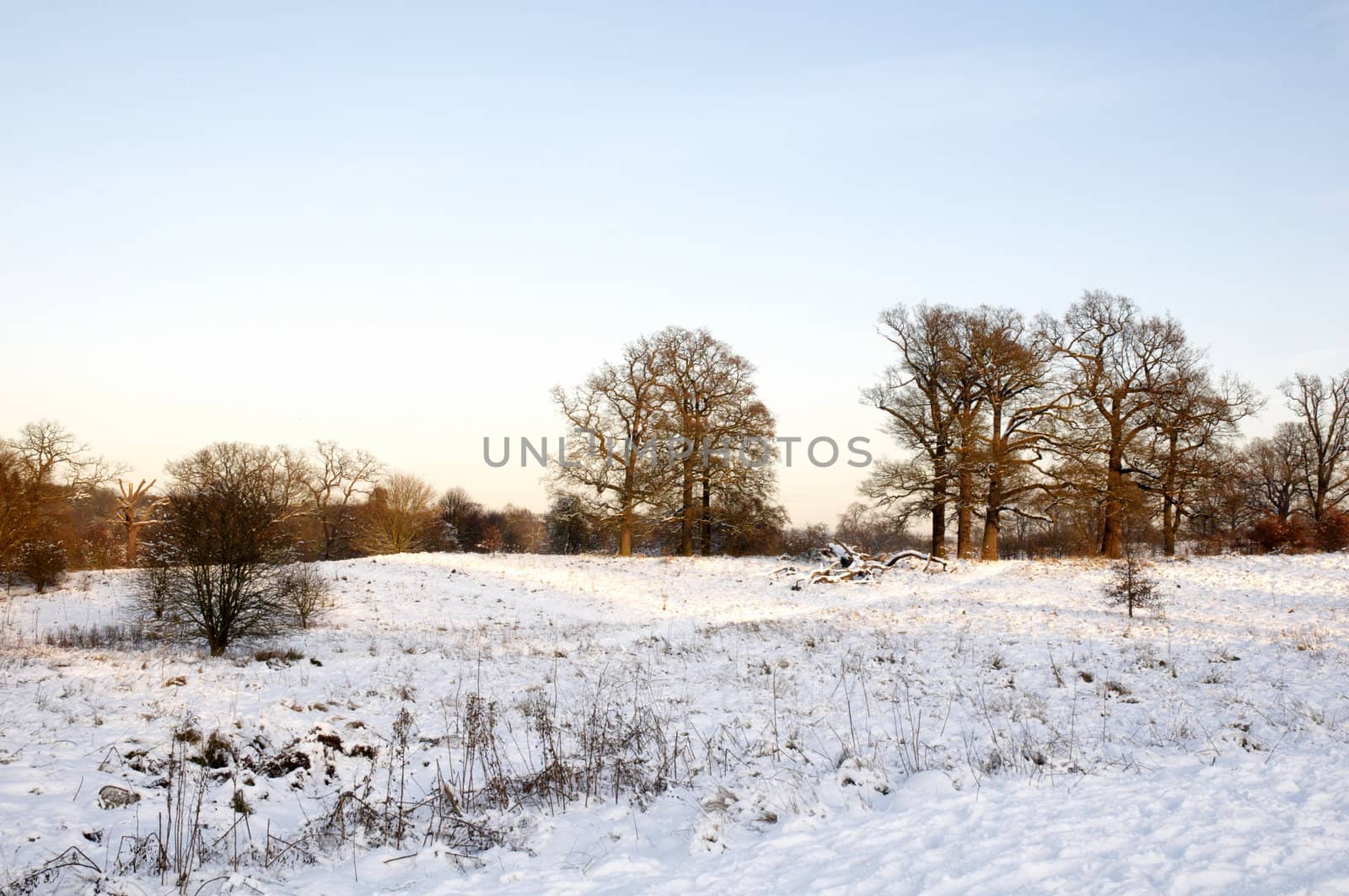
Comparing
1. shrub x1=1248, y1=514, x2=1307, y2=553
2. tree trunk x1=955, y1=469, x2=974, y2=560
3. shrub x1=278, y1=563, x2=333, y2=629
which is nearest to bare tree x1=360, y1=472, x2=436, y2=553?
shrub x1=278, y1=563, x2=333, y2=629

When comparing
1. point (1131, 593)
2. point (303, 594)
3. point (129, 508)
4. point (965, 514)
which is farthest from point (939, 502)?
point (129, 508)

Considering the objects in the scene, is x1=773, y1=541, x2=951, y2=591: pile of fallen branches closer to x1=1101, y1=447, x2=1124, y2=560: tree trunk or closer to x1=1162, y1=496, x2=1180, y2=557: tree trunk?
x1=1101, y1=447, x2=1124, y2=560: tree trunk

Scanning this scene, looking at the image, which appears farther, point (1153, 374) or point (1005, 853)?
point (1153, 374)

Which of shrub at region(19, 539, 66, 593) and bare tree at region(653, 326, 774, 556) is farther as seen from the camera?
bare tree at region(653, 326, 774, 556)

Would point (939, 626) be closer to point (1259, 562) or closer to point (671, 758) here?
point (671, 758)

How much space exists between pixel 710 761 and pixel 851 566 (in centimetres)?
2043

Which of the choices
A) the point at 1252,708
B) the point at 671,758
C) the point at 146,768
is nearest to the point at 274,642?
the point at 146,768

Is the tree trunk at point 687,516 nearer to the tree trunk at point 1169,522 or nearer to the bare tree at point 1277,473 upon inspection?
the tree trunk at point 1169,522

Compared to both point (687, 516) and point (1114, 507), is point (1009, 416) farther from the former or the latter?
point (687, 516)

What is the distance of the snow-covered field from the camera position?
4578 millimetres

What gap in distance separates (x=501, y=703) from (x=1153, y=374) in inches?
1152

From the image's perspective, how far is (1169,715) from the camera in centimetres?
758

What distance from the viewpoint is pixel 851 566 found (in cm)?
2634

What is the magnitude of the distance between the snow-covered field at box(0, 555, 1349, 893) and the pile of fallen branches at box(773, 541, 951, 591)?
428 inches
